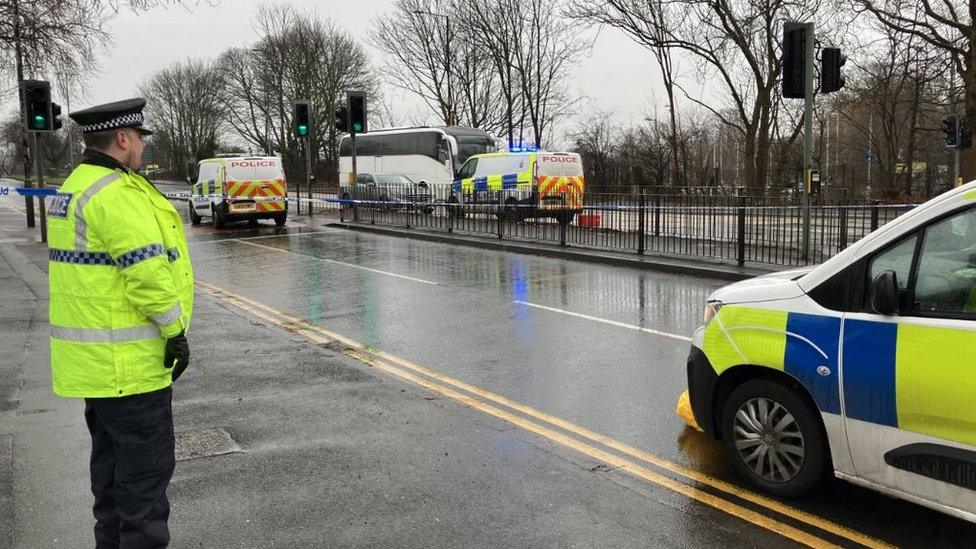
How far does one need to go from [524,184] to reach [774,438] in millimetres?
19940

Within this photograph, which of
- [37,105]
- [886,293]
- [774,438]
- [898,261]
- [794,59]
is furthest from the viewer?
[37,105]

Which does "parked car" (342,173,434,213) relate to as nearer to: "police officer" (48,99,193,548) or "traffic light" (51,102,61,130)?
"traffic light" (51,102,61,130)

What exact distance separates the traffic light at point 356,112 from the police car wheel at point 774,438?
801 inches

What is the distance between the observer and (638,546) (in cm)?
365

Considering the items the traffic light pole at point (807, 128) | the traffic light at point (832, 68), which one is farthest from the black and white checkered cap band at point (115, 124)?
the traffic light at point (832, 68)

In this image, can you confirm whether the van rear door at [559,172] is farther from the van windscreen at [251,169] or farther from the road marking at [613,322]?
the road marking at [613,322]

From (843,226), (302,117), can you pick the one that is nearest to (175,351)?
(843,226)

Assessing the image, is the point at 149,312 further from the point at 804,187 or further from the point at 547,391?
the point at 804,187

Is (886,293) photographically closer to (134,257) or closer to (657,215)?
(134,257)

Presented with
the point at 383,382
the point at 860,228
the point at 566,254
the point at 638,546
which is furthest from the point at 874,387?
the point at 566,254

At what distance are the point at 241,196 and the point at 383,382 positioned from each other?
18416 millimetres

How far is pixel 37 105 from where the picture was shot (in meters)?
18.2

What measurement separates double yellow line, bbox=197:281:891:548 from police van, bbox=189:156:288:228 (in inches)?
645

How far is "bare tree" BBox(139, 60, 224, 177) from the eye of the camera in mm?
78312
